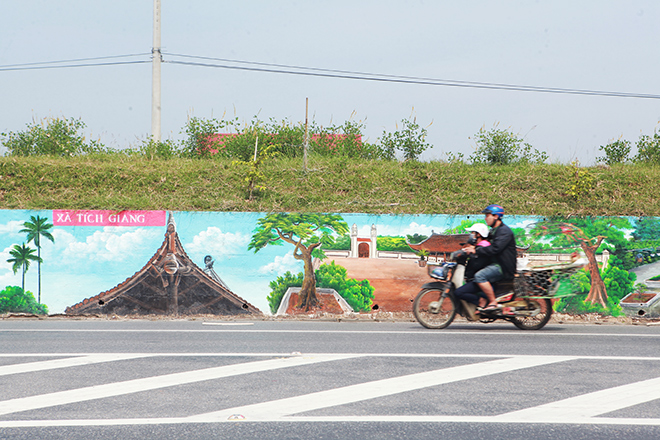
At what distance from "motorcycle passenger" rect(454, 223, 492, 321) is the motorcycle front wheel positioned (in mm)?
219

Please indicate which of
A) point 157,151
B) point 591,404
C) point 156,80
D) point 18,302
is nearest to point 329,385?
point 591,404

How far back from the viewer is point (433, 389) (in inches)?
205

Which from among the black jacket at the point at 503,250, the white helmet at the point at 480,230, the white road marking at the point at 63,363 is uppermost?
the white helmet at the point at 480,230

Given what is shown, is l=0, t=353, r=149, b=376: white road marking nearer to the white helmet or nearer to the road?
the road

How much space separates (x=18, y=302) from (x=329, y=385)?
9145mm

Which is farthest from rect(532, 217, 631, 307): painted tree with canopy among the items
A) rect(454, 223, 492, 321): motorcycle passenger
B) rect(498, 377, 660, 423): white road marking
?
rect(498, 377, 660, 423): white road marking

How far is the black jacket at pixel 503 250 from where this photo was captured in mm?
8906

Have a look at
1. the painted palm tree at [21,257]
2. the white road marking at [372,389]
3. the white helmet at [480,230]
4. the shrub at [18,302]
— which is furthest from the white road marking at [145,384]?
the painted palm tree at [21,257]

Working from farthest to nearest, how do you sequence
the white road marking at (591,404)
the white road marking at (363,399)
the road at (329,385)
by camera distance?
1. the white road marking at (591,404)
2. the white road marking at (363,399)
3. the road at (329,385)

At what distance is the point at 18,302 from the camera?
11820 mm

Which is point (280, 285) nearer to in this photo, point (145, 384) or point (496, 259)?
point (496, 259)

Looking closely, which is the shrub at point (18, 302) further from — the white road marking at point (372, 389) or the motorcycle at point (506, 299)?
the white road marking at point (372, 389)

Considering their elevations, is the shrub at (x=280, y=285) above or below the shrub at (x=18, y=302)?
above

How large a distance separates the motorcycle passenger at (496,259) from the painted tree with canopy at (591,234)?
3287mm
